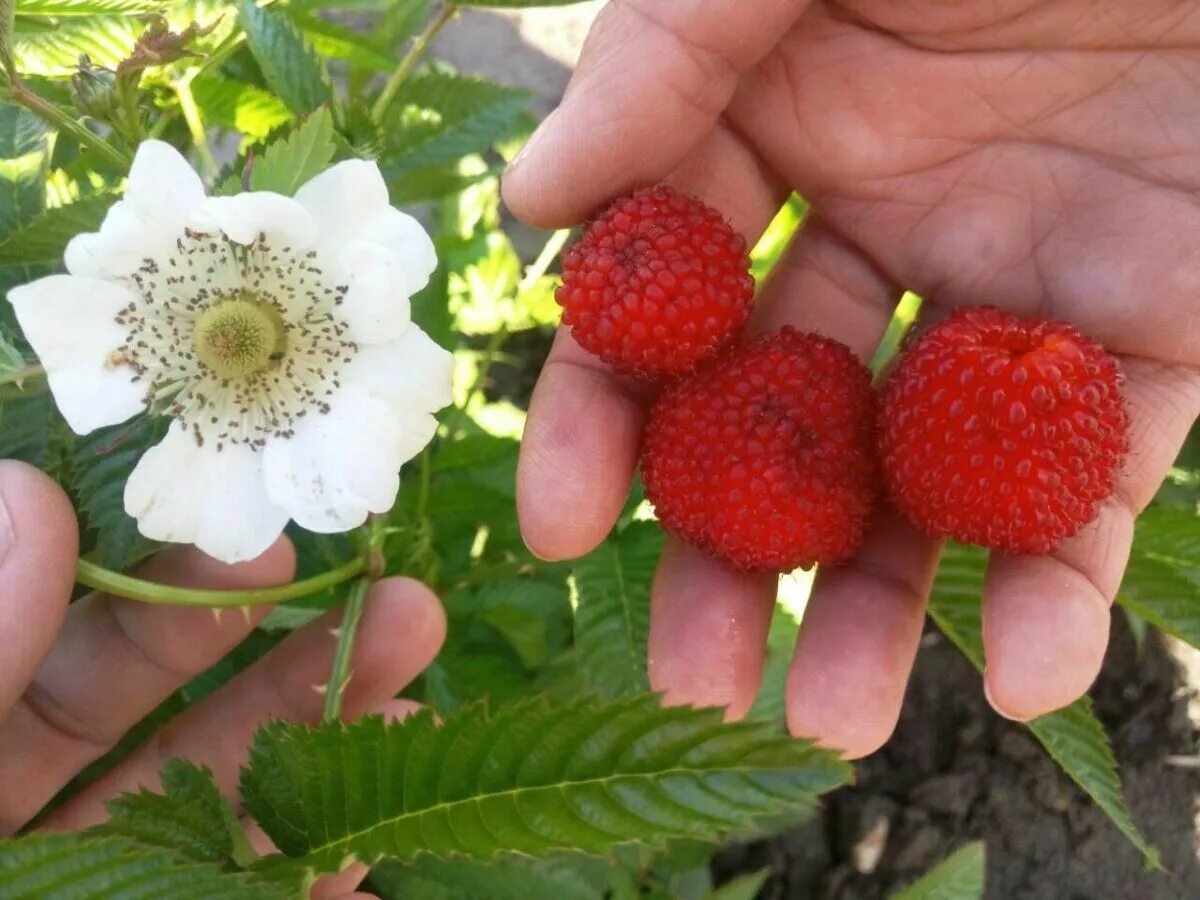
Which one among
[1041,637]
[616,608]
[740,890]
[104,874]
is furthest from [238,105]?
[740,890]

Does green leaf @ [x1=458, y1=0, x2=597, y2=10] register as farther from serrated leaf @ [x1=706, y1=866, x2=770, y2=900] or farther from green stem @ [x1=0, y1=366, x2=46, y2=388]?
serrated leaf @ [x1=706, y1=866, x2=770, y2=900]

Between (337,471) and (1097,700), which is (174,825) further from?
(1097,700)

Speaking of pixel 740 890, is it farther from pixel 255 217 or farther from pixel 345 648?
pixel 255 217

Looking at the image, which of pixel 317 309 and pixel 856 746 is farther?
pixel 856 746

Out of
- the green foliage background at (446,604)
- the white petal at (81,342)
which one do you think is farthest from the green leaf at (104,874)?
the white petal at (81,342)

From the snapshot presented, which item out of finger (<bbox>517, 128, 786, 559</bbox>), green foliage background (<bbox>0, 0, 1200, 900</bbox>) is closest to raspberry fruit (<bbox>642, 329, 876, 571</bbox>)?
finger (<bbox>517, 128, 786, 559</bbox>)

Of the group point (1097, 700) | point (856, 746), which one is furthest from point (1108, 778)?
point (1097, 700)

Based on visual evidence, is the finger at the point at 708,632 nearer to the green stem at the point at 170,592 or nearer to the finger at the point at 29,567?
the green stem at the point at 170,592
